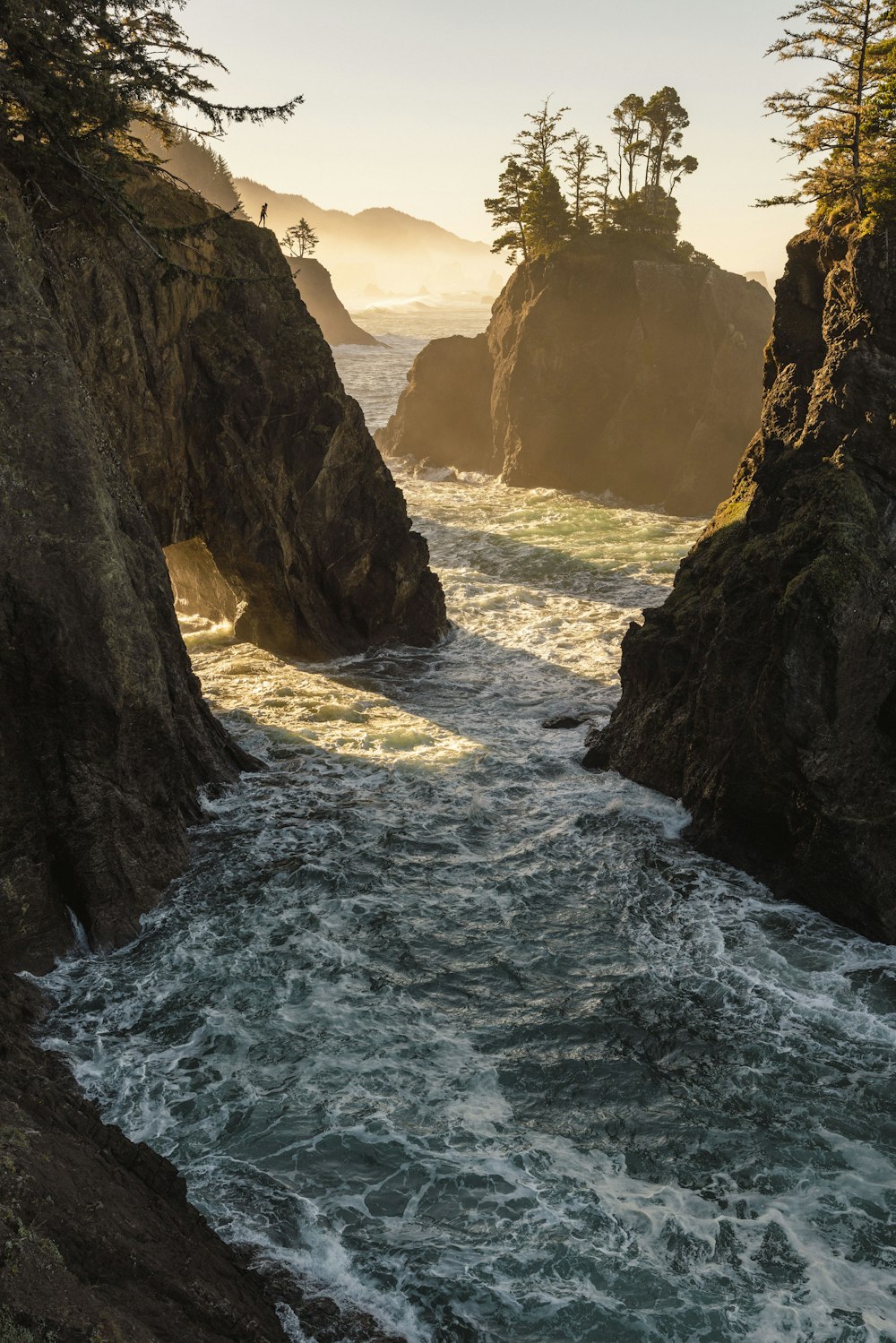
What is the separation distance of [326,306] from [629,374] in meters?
56.6

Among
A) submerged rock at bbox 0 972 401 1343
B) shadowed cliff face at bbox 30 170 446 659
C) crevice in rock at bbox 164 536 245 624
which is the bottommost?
submerged rock at bbox 0 972 401 1343

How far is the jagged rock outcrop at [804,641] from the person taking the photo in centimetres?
1661

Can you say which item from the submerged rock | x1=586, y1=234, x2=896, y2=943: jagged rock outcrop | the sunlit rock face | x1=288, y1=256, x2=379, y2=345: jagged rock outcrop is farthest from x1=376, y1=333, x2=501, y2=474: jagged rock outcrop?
the submerged rock

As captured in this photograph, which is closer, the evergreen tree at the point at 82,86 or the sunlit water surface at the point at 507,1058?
the sunlit water surface at the point at 507,1058

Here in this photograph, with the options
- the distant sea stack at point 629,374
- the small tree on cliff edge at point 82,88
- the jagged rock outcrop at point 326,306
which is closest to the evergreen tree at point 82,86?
the small tree on cliff edge at point 82,88

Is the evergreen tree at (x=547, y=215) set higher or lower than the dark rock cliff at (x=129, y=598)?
higher

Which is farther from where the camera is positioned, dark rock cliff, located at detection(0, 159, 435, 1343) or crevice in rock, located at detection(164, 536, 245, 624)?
crevice in rock, located at detection(164, 536, 245, 624)

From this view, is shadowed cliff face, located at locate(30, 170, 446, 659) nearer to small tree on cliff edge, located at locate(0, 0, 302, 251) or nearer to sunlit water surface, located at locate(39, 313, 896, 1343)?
small tree on cliff edge, located at locate(0, 0, 302, 251)

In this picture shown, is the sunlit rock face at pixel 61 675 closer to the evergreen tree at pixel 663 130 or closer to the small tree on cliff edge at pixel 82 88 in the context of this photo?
the small tree on cliff edge at pixel 82 88

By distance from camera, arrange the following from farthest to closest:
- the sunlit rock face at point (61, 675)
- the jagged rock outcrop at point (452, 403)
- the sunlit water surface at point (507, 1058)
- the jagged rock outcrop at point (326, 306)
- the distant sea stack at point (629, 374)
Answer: the jagged rock outcrop at point (326, 306) < the jagged rock outcrop at point (452, 403) < the distant sea stack at point (629, 374) < the sunlit rock face at point (61, 675) < the sunlit water surface at point (507, 1058)

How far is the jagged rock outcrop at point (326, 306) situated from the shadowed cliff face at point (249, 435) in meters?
77.2

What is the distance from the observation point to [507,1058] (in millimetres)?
13125

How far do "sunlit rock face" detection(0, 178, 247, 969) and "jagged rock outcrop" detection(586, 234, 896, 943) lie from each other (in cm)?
1066

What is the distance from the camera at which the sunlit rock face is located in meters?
14.6
